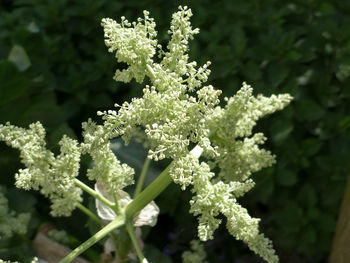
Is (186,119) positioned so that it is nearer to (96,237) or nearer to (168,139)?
(168,139)

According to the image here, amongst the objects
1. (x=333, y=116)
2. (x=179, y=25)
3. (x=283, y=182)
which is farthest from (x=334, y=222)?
(x=179, y=25)

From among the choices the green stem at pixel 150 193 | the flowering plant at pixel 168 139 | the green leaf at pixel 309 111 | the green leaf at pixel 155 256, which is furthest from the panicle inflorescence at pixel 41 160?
the green leaf at pixel 309 111

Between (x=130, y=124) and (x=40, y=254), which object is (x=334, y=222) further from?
(x=130, y=124)

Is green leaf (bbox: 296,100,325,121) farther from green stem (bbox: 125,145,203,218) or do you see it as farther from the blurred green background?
green stem (bbox: 125,145,203,218)

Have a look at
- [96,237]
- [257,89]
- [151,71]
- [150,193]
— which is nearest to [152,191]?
[150,193]

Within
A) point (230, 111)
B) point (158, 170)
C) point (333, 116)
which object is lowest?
point (230, 111)

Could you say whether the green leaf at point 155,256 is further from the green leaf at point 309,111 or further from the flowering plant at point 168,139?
the green leaf at point 309,111
